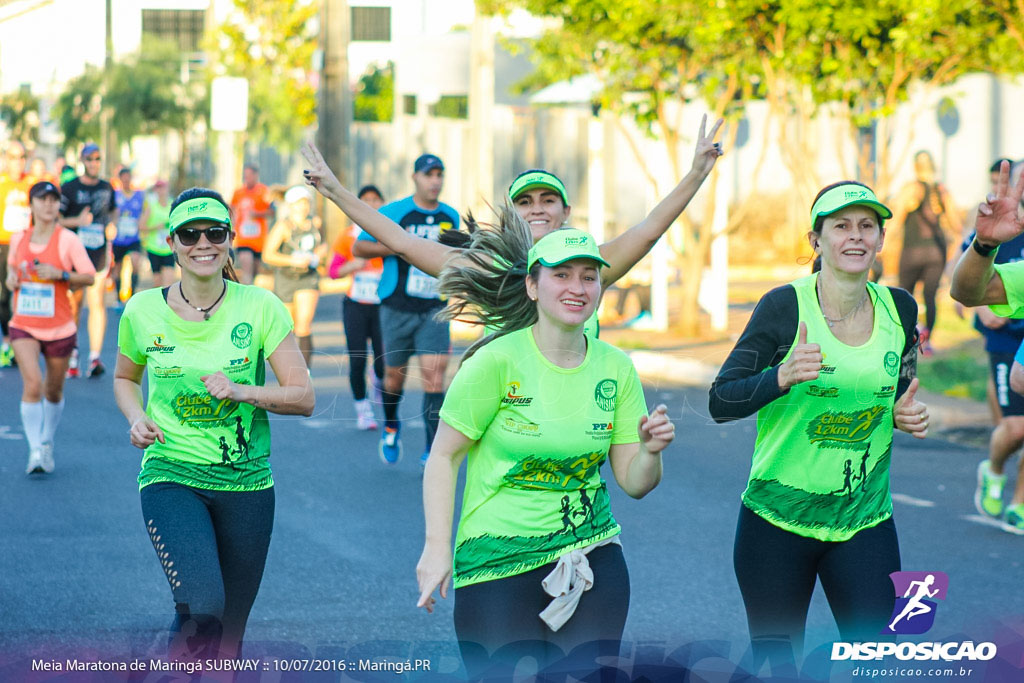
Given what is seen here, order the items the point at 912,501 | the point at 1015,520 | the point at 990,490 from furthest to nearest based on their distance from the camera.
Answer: the point at 912,501 < the point at 990,490 < the point at 1015,520

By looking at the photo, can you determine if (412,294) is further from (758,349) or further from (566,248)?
(566,248)

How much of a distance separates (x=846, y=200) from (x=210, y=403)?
213 centimetres

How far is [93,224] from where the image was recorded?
14.6 metres

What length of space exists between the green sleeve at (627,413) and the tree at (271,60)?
37958mm

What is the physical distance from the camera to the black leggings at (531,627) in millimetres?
3895

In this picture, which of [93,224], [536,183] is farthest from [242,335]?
[93,224]

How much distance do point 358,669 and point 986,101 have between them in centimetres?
2320

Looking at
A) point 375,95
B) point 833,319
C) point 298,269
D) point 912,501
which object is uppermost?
point 375,95

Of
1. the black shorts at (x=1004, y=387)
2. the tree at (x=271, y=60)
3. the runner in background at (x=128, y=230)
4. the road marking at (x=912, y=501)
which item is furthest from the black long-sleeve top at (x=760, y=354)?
the tree at (x=271, y=60)

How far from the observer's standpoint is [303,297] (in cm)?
1328

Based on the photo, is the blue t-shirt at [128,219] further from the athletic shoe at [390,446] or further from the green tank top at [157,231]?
the athletic shoe at [390,446]

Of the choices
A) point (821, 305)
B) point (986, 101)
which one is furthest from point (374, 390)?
point (986, 101)

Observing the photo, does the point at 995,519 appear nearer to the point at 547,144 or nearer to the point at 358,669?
the point at 358,669

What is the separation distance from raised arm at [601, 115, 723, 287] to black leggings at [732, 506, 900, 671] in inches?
45.8
